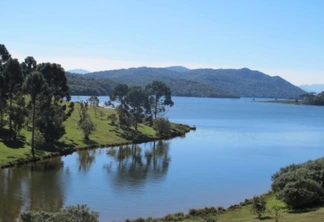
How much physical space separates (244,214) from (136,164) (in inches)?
1497

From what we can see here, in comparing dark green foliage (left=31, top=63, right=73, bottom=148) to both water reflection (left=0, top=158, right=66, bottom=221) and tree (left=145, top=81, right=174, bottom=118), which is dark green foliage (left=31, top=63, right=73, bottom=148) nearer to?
water reflection (left=0, top=158, right=66, bottom=221)

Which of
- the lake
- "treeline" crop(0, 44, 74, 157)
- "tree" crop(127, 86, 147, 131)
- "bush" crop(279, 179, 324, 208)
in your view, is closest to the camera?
"bush" crop(279, 179, 324, 208)

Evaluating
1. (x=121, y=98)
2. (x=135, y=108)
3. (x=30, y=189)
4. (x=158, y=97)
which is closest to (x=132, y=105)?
(x=135, y=108)

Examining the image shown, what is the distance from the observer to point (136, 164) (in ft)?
248

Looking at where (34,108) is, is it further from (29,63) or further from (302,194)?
(302,194)

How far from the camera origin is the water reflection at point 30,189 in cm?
4338

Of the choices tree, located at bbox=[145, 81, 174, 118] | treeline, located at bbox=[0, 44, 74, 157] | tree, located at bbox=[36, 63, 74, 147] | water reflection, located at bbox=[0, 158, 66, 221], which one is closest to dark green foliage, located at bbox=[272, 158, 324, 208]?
water reflection, located at bbox=[0, 158, 66, 221]

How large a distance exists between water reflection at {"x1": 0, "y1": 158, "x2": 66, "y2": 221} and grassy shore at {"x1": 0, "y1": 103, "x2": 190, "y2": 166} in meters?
4.31

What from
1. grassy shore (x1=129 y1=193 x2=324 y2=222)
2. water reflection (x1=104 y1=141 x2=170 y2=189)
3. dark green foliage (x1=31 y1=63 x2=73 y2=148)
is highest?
dark green foliage (x1=31 y1=63 x2=73 y2=148)

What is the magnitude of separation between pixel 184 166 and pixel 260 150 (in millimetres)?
29105

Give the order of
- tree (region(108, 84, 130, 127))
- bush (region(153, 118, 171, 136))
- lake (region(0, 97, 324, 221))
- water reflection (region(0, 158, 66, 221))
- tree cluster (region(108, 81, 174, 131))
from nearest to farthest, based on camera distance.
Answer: water reflection (region(0, 158, 66, 221)), lake (region(0, 97, 324, 221)), tree cluster (region(108, 81, 174, 131)), bush (region(153, 118, 171, 136)), tree (region(108, 84, 130, 127))

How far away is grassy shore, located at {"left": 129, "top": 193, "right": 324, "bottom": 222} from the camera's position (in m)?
32.9

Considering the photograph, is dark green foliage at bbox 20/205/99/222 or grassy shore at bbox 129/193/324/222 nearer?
dark green foliage at bbox 20/205/99/222

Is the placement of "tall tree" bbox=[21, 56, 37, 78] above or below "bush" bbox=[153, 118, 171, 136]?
above
